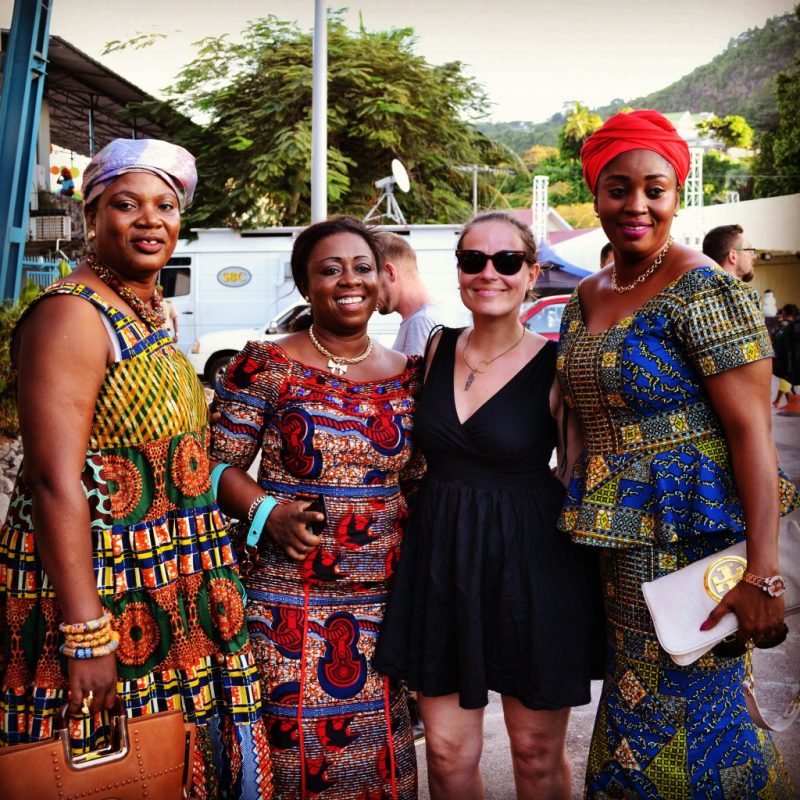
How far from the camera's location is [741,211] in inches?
1259

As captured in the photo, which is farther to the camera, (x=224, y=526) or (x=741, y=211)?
(x=741, y=211)

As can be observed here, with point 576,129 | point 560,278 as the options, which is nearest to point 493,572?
point 560,278

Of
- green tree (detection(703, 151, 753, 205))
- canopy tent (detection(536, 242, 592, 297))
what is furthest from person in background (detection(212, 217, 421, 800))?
green tree (detection(703, 151, 753, 205))

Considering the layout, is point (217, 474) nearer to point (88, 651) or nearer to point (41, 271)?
point (88, 651)

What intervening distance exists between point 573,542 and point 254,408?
3.43 ft

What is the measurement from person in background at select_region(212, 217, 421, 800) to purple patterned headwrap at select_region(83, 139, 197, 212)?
59 centimetres

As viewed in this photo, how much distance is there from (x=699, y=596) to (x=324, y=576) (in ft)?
3.56

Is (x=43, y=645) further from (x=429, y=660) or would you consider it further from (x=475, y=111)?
(x=475, y=111)

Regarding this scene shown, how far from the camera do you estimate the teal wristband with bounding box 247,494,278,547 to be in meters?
2.54

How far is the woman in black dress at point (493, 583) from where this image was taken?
99.1 inches

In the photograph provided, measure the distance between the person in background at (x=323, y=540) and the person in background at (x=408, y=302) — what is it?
2019 millimetres

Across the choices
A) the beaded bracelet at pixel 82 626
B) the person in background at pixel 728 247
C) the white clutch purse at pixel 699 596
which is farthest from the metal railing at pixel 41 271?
the white clutch purse at pixel 699 596

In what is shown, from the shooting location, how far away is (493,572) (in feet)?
8.33

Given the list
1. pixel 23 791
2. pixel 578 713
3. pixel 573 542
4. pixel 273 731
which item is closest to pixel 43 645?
pixel 23 791
